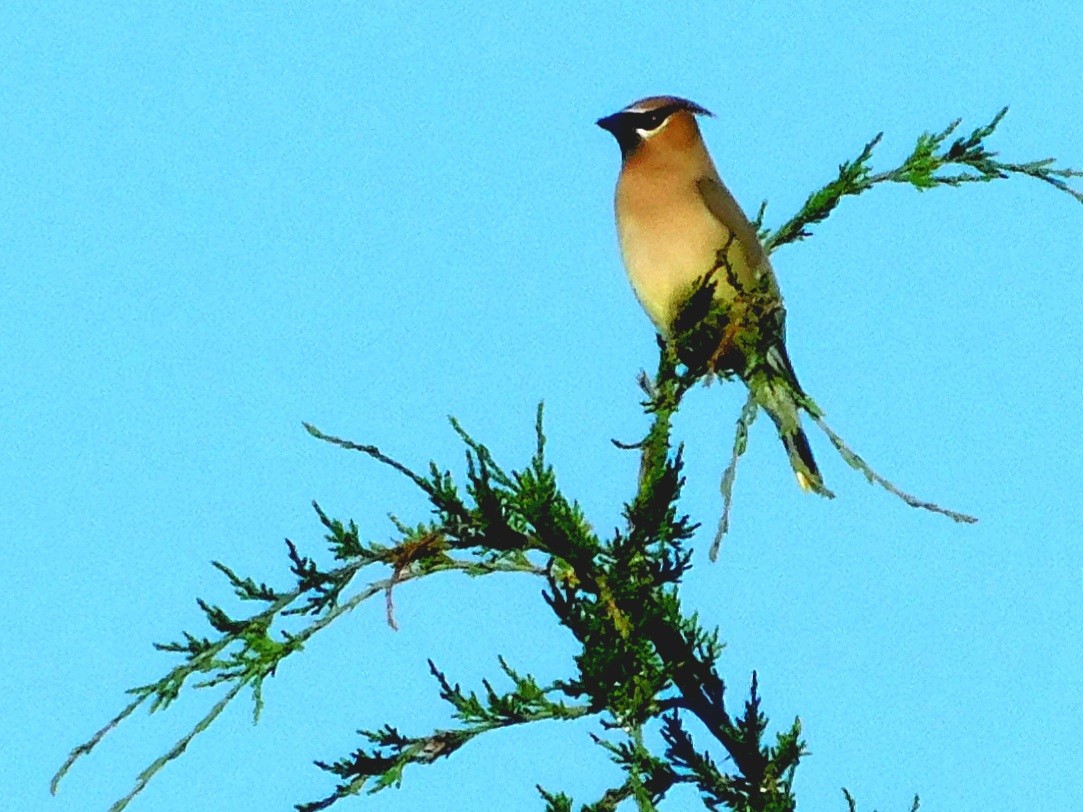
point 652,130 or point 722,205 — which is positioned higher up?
point 652,130

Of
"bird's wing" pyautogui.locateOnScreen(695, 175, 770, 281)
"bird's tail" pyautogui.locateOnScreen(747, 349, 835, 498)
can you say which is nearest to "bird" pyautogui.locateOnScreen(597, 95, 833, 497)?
"bird's wing" pyautogui.locateOnScreen(695, 175, 770, 281)

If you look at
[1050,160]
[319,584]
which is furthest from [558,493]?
[1050,160]

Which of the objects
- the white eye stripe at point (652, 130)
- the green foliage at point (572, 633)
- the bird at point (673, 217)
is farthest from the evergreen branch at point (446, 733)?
the white eye stripe at point (652, 130)

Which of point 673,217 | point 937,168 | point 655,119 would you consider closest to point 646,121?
point 655,119

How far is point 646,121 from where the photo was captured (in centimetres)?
568

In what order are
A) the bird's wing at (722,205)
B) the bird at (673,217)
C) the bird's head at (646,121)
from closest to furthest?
the bird at (673,217)
the bird's wing at (722,205)
the bird's head at (646,121)

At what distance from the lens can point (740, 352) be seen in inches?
146

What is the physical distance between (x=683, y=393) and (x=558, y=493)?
65 centimetres

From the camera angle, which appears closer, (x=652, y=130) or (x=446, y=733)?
(x=446, y=733)

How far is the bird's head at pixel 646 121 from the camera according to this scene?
223 inches

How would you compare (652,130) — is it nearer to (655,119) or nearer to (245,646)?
(655,119)

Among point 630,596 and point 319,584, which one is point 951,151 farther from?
point 319,584

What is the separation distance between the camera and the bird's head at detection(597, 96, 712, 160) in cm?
566

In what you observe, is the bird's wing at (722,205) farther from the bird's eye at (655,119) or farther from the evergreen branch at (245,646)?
the evergreen branch at (245,646)
